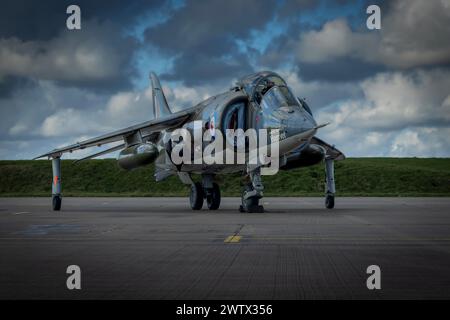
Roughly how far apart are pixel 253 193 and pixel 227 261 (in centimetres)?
1288

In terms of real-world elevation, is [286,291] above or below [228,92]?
below

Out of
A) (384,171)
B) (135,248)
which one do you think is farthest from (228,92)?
(384,171)

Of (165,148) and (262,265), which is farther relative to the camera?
(165,148)

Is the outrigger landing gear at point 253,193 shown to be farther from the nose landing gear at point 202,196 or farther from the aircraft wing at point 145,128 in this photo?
the aircraft wing at point 145,128

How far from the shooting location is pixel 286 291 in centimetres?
698

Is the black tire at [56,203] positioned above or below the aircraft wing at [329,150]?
below

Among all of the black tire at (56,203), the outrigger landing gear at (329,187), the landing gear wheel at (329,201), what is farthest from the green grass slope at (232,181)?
the landing gear wheel at (329,201)

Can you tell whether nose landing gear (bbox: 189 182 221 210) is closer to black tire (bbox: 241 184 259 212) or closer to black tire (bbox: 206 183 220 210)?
black tire (bbox: 206 183 220 210)

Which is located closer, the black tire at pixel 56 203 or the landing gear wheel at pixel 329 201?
the landing gear wheel at pixel 329 201

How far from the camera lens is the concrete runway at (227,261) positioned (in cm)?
700

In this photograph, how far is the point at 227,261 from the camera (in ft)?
31.4

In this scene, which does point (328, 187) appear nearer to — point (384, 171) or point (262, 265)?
point (262, 265)

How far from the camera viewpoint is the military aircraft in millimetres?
20578

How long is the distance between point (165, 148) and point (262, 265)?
18002 mm
